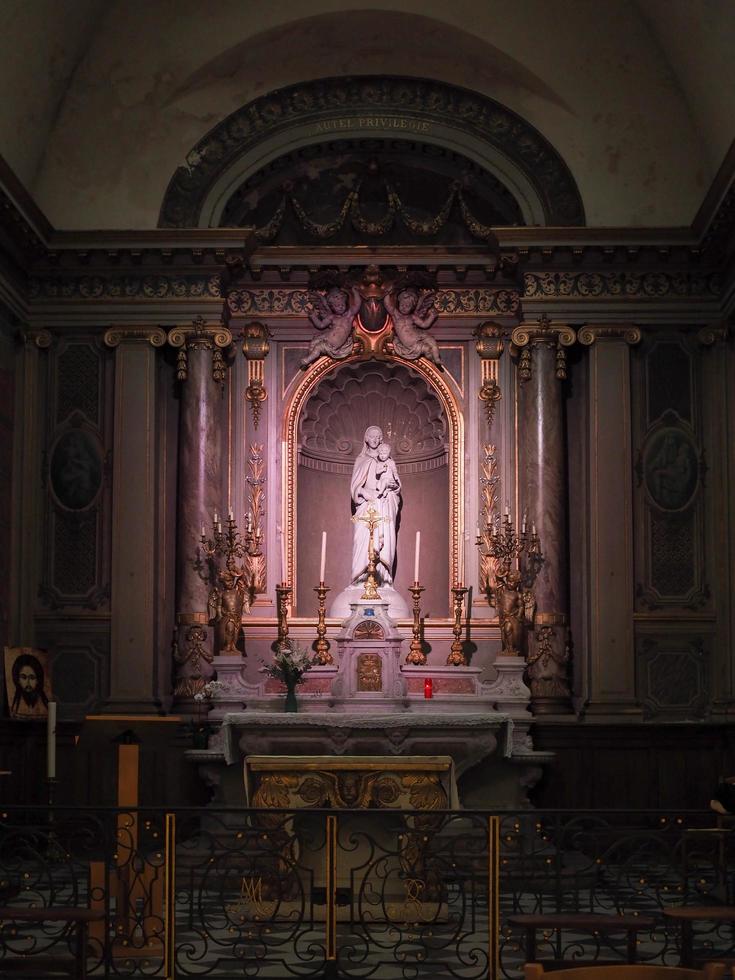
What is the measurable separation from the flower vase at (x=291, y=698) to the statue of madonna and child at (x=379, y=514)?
1527 mm

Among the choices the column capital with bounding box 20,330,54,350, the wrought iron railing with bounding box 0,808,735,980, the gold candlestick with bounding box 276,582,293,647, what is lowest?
the wrought iron railing with bounding box 0,808,735,980

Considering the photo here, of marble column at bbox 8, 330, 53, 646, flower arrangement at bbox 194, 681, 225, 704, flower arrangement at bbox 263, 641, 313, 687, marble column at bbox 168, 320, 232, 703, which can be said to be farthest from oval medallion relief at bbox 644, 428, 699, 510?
marble column at bbox 8, 330, 53, 646

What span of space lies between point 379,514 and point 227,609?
185 cm

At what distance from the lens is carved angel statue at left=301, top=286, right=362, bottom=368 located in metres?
16.4

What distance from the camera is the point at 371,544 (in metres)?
15.8

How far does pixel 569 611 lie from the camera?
51.6 ft

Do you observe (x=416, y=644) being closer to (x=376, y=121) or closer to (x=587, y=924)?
(x=376, y=121)

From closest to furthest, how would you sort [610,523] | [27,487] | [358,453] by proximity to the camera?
1. [610,523]
2. [27,487]
3. [358,453]

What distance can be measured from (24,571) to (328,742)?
3884 mm

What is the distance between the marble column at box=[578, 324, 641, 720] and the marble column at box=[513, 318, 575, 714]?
276 millimetres

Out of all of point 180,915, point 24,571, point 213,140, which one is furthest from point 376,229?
point 180,915

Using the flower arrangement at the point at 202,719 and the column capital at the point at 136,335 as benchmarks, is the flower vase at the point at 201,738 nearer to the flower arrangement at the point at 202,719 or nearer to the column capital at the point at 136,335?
the flower arrangement at the point at 202,719

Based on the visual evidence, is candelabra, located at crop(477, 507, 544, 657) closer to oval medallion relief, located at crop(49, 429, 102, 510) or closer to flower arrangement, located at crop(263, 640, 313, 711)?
flower arrangement, located at crop(263, 640, 313, 711)

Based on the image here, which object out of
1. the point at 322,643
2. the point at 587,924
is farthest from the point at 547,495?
the point at 587,924
